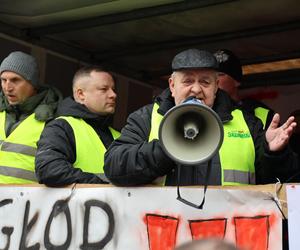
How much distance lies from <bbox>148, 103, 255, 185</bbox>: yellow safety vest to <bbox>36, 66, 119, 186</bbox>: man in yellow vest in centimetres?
44

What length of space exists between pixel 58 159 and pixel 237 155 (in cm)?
85

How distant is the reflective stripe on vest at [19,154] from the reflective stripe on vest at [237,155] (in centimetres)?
121

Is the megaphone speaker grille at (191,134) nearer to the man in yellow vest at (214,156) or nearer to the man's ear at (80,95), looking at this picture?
the man in yellow vest at (214,156)

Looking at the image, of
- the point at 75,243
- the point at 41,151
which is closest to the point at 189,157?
the point at 75,243

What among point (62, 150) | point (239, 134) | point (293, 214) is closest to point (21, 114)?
point (62, 150)

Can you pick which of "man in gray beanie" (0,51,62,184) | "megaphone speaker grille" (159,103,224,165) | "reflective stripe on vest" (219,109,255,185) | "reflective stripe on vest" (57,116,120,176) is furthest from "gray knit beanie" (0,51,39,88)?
"megaphone speaker grille" (159,103,224,165)

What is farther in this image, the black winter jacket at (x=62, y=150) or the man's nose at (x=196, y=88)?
the black winter jacket at (x=62, y=150)

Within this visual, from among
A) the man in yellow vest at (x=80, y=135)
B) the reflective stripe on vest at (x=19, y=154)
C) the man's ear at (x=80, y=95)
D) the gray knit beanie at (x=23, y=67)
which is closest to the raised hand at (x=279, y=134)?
the man in yellow vest at (x=80, y=135)

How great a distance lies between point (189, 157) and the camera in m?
2.38

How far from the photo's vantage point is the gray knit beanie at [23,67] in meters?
3.78

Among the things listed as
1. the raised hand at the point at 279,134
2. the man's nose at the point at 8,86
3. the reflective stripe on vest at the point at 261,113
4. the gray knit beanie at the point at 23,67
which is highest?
the gray knit beanie at the point at 23,67

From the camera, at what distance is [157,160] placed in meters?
2.47

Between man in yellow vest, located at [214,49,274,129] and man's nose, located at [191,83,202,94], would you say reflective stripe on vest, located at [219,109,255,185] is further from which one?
man in yellow vest, located at [214,49,274,129]

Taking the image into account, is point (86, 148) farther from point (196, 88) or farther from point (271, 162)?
point (271, 162)
